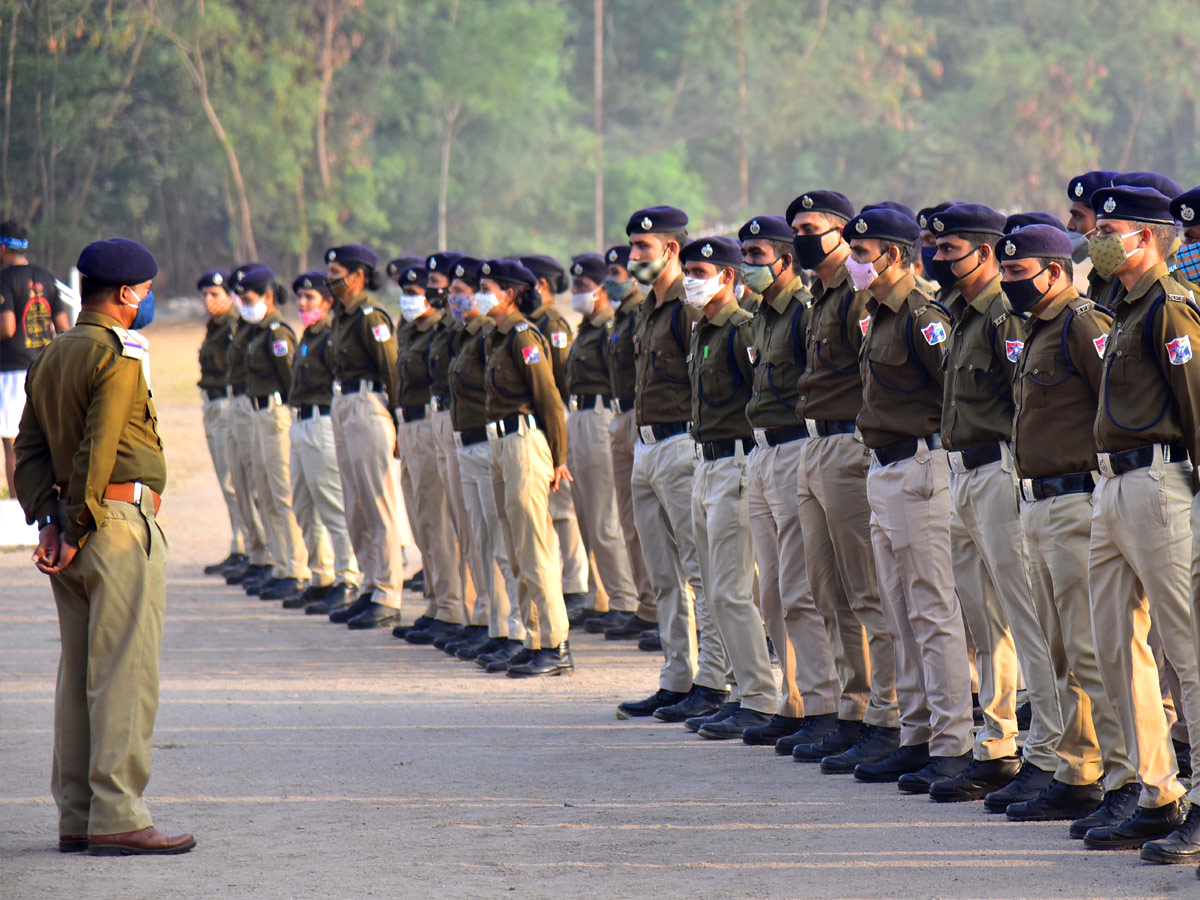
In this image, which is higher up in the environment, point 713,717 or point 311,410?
point 311,410

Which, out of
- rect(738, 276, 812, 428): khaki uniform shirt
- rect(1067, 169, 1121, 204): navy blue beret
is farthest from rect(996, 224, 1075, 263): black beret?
rect(738, 276, 812, 428): khaki uniform shirt

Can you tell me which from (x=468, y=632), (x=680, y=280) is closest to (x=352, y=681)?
(x=468, y=632)

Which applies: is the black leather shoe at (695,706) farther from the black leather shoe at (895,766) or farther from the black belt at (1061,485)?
the black belt at (1061,485)

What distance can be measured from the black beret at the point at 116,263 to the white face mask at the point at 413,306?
563cm

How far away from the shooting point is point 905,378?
695 centimetres

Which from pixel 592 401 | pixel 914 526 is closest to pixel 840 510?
pixel 914 526

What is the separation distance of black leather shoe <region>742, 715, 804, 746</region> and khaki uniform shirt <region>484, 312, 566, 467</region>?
2556 mm

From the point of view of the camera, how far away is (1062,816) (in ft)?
20.4

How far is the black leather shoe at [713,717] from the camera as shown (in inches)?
323

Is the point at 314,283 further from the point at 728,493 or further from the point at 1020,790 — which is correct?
the point at 1020,790

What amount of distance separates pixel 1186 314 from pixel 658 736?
145 inches

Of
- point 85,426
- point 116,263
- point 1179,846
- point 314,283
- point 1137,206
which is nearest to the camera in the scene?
point 1179,846

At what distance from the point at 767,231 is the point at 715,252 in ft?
1.36

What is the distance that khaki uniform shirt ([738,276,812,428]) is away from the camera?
7645 millimetres
